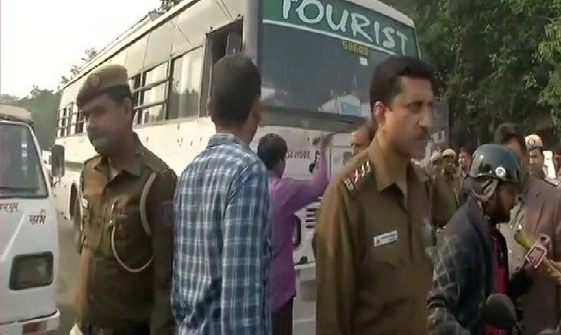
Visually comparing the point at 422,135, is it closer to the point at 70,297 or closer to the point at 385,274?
the point at 385,274

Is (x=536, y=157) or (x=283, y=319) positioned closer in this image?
(x=283, y=319)

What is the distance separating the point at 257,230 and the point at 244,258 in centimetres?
9

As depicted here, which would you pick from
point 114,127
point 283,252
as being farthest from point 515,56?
point 114,127

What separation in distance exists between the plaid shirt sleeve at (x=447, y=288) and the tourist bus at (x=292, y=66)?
307cm

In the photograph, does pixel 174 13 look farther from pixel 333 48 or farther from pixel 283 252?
pixel 283 252

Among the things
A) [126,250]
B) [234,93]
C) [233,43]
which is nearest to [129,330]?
[126,250]

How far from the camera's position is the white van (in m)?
4.53

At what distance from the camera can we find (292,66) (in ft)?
21.6

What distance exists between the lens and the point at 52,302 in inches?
193

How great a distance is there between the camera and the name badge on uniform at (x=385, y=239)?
2.65 metres

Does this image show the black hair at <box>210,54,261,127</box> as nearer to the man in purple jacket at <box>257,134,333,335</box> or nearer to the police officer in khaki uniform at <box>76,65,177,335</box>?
the police officer in khaki uniform at <box>76,65,177,335</box>

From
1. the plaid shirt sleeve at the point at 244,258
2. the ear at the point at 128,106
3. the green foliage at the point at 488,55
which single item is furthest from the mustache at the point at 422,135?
the green foliage at the point at 488,55

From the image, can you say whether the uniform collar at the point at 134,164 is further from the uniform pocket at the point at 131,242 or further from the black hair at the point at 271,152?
the black hair at the point at 271,152

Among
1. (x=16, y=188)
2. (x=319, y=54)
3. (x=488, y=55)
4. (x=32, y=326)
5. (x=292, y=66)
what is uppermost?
(x=488, y=55)
